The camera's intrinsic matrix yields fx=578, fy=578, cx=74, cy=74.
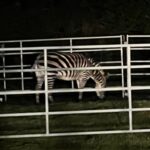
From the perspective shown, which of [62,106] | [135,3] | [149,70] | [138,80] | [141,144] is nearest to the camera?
[141,144]

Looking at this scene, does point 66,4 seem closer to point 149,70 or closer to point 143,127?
point 149,70

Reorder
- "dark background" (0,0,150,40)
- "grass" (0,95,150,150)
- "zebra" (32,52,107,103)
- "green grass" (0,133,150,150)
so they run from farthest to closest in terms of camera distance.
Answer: "dark background" (0,0,150,40) < "zebra" (32,52,107,103) < "grass" (0,95,150,150) < "green grass" (0,133,150,150)

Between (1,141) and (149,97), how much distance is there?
5698mm

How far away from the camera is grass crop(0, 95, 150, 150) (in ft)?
28.5

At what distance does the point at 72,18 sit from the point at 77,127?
13.5 metres

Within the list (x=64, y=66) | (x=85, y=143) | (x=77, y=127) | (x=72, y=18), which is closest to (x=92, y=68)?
(x=85, y=143)

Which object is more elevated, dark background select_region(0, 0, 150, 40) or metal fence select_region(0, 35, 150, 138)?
dark background select_region(0, 0, 150, 40)

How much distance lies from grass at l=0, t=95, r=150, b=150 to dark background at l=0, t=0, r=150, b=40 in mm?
9896

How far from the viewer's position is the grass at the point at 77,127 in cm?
869

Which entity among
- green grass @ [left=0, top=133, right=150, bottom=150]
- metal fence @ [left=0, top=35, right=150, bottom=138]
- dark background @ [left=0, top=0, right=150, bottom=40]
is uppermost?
dark background @ [left=0, top=0, right=150, bottom=40]

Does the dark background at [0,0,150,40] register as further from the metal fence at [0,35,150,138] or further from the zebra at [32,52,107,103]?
the zebra at [32,52,107,103]

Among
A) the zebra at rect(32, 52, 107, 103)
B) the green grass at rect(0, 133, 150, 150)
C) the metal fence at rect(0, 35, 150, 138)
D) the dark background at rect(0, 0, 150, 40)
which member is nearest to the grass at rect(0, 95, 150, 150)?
the green grass at rect(0, 133, 150, 150)

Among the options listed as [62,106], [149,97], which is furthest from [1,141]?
[149,97]

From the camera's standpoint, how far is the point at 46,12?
77.6 feet
